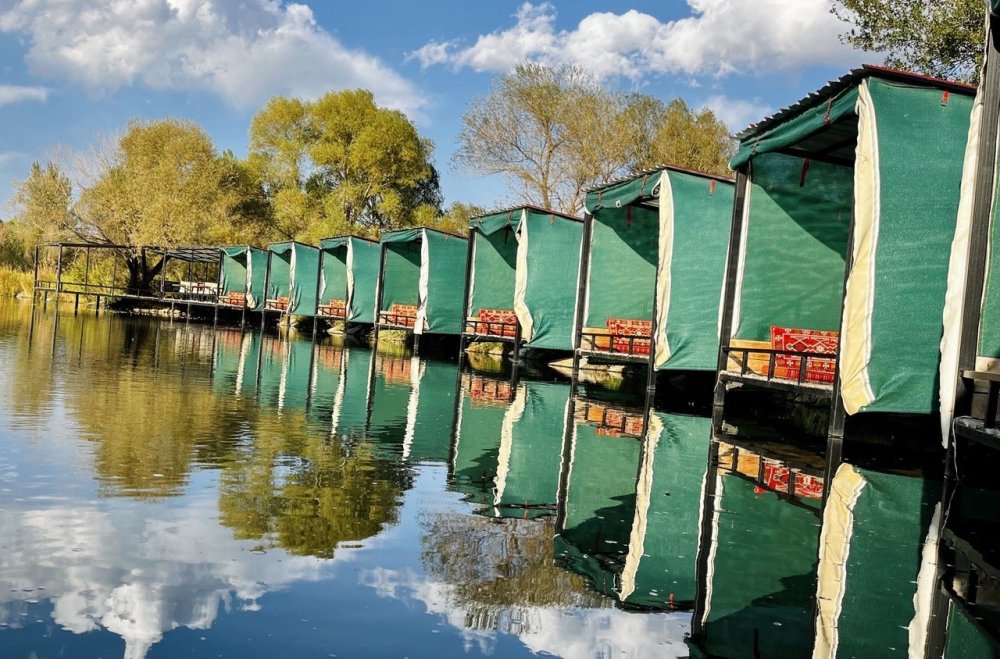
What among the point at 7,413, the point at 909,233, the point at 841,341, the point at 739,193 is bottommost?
the point at 7,413

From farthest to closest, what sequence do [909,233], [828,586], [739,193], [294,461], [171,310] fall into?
[171,310] → [739,193] → [909,233] → [294,461] → [828,586]

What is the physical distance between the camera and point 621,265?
1673cm

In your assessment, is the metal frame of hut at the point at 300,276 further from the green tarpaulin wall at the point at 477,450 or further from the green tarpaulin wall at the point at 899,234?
the green tarpaulin wall at the point at 899,234

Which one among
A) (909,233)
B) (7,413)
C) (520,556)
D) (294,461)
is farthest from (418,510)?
(909,233)

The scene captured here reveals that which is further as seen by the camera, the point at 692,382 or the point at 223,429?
the point at 692,382

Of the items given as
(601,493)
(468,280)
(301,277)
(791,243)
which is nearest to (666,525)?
(601,493)

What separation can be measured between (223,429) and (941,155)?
6.70 metres

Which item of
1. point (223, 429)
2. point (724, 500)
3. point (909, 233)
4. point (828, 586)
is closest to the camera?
point (828, 586)

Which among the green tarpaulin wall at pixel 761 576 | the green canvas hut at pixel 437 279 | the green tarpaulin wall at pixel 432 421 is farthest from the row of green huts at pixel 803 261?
the green tarpaulin wall at pixel 432 421

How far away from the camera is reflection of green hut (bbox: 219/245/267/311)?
33.1 m

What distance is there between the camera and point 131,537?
4.17m

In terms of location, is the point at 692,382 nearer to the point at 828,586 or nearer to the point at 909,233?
the point at 909,233

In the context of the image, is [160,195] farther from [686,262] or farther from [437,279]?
[686,262]

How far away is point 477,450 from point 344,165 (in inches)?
1442
